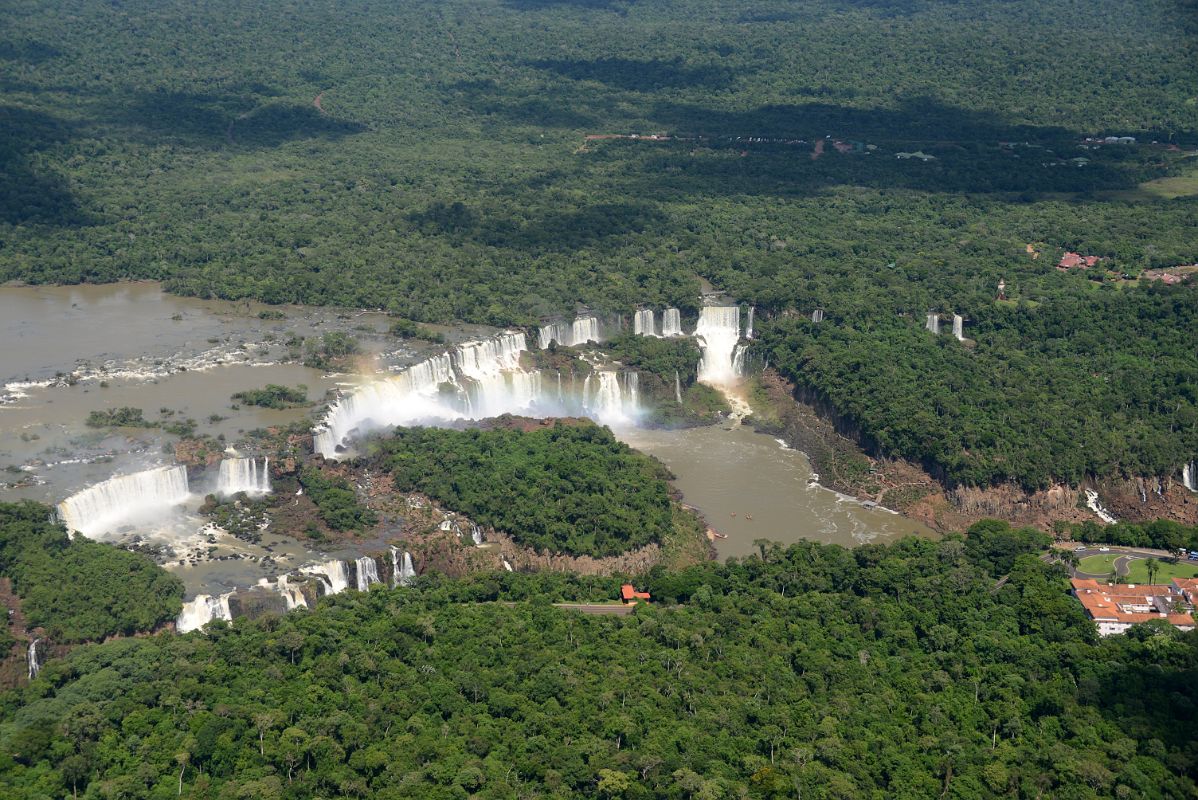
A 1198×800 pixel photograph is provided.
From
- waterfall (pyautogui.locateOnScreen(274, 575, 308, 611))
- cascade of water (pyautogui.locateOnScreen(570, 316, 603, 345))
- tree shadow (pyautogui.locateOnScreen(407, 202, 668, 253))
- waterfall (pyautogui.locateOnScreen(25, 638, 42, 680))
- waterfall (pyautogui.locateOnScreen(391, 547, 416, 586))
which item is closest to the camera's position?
waterfall (pyautogui.locateOnScreen(25, 638, 42, 680))

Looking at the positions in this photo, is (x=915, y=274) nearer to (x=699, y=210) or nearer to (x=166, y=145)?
(x=699, y=210)

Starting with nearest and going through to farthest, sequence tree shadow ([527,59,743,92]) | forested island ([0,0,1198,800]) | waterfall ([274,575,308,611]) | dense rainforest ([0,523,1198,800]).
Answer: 1. dense rainforest ([0,523,1198,800])
2. forested island ([0,0,1198,800])
3. waterfall ([274,575,308,611])
4. tree shadow ([527,59,743,92])

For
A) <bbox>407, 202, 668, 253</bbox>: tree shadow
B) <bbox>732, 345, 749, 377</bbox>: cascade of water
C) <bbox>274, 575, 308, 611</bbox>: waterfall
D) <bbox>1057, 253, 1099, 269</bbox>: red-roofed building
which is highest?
<bbox>407, 202, 668, 253</bbox>: tree shadow

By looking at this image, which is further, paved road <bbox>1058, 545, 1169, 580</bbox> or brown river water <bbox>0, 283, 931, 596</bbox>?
brown river water <bbox>0, 283, 931, 596</bbox>

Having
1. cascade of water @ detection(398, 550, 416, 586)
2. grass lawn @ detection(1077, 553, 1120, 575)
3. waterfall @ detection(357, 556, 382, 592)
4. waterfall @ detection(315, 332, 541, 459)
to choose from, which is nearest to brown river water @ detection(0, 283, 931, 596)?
waterfall @ detection(357, 556, 382, 592)

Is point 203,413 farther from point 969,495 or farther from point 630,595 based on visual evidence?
point 969,495

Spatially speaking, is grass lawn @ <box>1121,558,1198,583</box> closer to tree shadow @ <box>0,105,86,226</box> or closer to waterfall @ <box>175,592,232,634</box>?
waterfall @ <box>175,592,232,634</box>

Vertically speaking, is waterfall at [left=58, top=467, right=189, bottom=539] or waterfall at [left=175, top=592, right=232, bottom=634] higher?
waterfall at [left=58, top=467, right=189, bottom=539]
